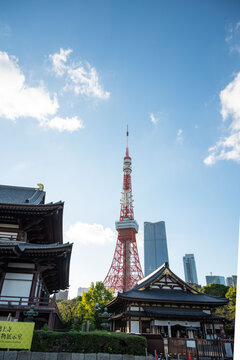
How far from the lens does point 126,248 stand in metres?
60.9

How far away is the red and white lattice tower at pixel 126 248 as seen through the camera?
55.9 metres

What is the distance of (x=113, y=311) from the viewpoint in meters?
23.9

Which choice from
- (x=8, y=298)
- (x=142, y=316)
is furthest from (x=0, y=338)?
(x=142, y=316)

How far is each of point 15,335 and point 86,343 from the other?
2761 mm

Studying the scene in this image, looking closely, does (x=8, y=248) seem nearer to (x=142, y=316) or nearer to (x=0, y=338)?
(x=0, y=338)

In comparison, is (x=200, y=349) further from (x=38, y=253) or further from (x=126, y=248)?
(x=126, y=248)

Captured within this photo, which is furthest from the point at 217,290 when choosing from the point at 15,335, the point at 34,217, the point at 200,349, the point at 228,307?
the point at 15,335

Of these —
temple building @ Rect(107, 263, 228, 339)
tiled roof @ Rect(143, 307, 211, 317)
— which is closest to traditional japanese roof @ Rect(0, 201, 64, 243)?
temple building @ Rect(107, 263, 228, 339)

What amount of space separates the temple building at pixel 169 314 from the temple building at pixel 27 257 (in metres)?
6.44

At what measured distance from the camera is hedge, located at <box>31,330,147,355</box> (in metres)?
9.43

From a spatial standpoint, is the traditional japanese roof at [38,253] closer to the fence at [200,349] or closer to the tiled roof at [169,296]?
the tiled roof at [169,296]

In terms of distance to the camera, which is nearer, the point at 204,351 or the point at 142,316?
the point at 204,351

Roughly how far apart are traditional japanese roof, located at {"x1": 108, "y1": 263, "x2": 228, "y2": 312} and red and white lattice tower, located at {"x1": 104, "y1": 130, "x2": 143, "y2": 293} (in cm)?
3588

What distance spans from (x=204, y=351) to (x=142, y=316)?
5.90m
